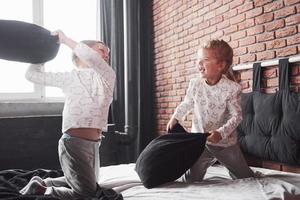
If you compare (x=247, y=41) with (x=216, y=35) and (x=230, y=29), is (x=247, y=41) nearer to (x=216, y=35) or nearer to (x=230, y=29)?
(x=230, y=29)

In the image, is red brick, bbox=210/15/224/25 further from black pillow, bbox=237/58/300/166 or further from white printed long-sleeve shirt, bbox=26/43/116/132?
white printed long-sleeve shirt, bbox=26/43/116/132

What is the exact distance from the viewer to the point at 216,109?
1831 millimetres

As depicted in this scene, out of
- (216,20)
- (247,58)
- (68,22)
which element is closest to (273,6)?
(247,58)

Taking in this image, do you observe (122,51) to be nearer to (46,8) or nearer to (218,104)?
(46,8)

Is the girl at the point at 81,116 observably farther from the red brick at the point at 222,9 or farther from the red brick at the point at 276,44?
the red brick at the point at 222,9

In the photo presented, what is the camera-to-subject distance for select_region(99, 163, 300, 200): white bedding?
145 cm

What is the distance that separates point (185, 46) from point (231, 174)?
5.47 ft

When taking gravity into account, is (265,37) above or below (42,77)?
above

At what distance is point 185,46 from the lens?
10.4 ft

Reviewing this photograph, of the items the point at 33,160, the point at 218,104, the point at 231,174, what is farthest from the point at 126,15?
the point at 231,174

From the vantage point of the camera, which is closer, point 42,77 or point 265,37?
point 42,77

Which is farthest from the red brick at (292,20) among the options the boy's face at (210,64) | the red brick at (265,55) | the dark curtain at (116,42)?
the dark curtain at (116,42)

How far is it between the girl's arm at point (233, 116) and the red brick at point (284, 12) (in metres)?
0.68

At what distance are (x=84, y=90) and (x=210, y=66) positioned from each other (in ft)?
2.43
